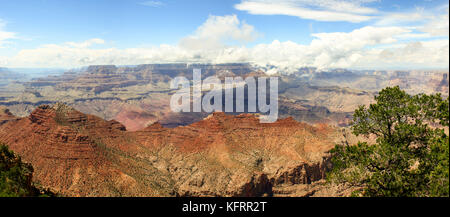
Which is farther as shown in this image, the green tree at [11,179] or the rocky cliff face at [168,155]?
the rocky cliff face at [168,155]

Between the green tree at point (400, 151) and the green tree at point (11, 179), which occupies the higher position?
the green tree at point (400, 151)

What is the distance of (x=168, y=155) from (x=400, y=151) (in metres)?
90.5

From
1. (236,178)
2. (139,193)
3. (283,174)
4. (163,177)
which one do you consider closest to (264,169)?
(283,174)

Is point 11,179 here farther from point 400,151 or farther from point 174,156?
point 174,156

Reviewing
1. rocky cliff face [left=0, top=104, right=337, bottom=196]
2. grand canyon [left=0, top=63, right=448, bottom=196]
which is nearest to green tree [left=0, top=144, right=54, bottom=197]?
grand canyon [left=0, top=63, right=448, bottom=196]


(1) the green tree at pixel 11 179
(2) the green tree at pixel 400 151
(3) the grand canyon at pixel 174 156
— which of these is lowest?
(3) the grand canyon at pixel 174 156

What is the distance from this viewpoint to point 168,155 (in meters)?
102

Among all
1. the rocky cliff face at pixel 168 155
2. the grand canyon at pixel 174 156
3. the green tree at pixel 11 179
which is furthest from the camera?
the grand canyon at pixel 174 156

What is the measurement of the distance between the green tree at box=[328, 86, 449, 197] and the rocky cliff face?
57.3 metres

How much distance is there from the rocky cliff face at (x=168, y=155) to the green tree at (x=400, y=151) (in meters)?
57.3

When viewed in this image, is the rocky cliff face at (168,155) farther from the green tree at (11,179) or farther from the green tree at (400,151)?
the green tree at (400,151)

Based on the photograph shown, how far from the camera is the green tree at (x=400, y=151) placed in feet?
61.2

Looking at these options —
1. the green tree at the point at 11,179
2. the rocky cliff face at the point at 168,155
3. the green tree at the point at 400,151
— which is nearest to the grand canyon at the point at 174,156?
the rocky cliff face at the point at 168,155
